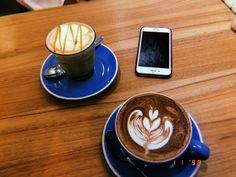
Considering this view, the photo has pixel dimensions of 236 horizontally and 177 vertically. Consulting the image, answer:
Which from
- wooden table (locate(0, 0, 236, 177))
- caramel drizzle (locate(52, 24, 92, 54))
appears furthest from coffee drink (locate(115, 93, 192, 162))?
caramel drizzle (locate(52, 24, 92, 54))

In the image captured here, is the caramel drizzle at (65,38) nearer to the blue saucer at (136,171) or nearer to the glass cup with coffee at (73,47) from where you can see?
the glass cup with coffee at (73,47)

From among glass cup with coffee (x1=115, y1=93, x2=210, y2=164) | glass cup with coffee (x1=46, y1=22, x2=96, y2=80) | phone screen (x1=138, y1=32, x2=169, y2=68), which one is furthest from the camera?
phone screen (x1=138, y1=32, x2=169, y2=68)

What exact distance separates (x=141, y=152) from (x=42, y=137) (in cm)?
26

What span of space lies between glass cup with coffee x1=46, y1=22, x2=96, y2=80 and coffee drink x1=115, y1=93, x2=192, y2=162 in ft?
0.60

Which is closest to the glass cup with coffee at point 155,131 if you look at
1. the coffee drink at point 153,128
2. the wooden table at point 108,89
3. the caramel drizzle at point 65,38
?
the coffee drink at point 153,128

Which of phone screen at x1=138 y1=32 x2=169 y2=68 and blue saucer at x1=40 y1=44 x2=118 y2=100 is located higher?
phone screen at x1=138 y1=32 x2=169 y2=68

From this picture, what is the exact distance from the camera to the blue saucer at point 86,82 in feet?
1.97

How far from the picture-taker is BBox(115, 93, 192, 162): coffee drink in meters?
0.42

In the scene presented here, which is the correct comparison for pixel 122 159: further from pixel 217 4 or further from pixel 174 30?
pixel 217 4

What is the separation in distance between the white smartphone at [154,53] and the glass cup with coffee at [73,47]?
0.16 metres

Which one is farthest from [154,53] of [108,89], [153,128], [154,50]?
[153,128]

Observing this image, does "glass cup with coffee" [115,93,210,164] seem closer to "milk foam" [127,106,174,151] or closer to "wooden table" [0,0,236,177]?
"milk foam" [127,106,174,151]

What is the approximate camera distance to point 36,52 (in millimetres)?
738

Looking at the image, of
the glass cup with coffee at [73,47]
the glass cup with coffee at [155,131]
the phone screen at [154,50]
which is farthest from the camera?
the phone screen at [154,50]
